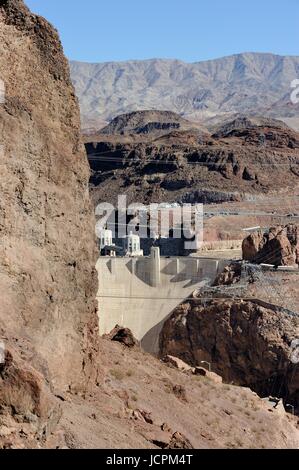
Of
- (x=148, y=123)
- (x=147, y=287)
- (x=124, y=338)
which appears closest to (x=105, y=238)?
(x=147, y=287)

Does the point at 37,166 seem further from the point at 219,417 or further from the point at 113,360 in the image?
the point at 219,417

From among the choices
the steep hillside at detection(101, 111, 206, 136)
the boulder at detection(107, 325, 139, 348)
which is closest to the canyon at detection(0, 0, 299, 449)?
the boulder at detection(107, 325, 139, 348)

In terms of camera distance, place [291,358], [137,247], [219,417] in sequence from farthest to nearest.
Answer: [137,247] < [291,358] < [219,417]

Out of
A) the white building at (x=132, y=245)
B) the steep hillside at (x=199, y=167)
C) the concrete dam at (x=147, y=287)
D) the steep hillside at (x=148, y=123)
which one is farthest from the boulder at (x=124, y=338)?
the steep hillside at (x=148, y=123)

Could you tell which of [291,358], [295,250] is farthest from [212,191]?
[291,358]

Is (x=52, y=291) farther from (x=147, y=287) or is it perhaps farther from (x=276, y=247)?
(x=276, y=247)

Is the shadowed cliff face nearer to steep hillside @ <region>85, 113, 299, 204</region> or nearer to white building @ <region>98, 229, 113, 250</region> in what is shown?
white building @ <region>98, 229, 113, 250</region>

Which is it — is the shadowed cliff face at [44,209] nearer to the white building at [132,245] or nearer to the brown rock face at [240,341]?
the brown rock face at [240,341]
